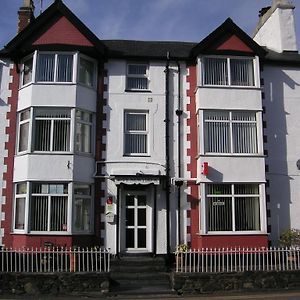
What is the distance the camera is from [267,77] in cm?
1838

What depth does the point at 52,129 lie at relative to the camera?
656 inches

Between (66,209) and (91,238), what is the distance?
1.44 meters

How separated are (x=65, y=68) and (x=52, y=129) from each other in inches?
96.5

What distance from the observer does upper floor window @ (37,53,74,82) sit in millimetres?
17000

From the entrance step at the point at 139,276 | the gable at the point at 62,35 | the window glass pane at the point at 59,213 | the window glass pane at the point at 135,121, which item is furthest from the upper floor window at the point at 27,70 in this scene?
the entrance step at the point at 139,276

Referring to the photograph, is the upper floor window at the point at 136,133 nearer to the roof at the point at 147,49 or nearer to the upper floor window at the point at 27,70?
the roof at the point at 147,49

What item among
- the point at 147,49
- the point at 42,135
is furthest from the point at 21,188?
the point at 147,49

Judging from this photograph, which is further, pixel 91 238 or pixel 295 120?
pixel 295 120

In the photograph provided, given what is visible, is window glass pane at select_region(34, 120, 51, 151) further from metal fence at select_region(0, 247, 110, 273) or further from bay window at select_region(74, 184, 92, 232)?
metal fence at select_region(0, 247, 110, 273)

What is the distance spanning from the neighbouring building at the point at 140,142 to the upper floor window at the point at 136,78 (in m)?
0.05

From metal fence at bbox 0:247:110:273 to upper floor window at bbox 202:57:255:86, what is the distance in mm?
8154

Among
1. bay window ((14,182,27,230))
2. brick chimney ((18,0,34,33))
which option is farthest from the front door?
brick chimney ((18,0,34,33))

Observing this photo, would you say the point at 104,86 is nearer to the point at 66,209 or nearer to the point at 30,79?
the point at 30,79

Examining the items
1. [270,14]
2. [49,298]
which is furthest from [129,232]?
[270,14]
